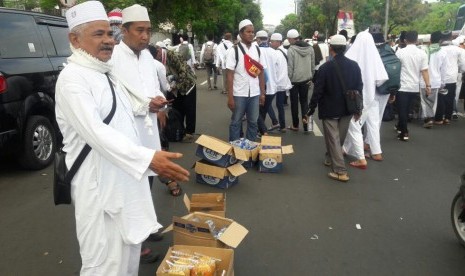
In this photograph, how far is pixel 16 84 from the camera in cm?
534

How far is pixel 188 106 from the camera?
7684mm

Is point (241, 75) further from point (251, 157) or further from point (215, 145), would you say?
point (215, 145)

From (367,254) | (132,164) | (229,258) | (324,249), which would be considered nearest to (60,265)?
(229,258)

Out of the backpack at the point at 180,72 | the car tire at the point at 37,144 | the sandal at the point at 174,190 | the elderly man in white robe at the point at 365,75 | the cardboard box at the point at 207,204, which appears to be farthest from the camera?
the backpack at the point at 180,72

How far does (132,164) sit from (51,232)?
102 inches

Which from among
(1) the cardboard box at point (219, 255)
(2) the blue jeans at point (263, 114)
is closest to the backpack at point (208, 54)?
(2) the blue jeans at point (263, 114)

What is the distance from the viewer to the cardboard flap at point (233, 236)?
2986 millimetres

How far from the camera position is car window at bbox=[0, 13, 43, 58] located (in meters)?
5.32

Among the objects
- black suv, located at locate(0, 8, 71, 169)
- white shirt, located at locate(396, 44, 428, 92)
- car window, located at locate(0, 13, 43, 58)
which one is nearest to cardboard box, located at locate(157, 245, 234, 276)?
black suv, located at locate(0, 8, 71, 169)

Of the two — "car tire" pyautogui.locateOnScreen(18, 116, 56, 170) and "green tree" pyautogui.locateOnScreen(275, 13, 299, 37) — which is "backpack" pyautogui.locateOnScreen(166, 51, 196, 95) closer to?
"car tire" pyautogui.locateOnScreen(18, 116, 56, 170)

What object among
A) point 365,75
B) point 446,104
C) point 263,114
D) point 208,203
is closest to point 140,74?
point 208,203

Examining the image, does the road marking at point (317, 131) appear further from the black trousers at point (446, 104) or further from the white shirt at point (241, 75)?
the black trousers at point (446, 104)

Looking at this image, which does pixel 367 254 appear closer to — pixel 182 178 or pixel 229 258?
pixel 229 258

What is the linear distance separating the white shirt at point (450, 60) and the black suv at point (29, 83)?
7.52m
